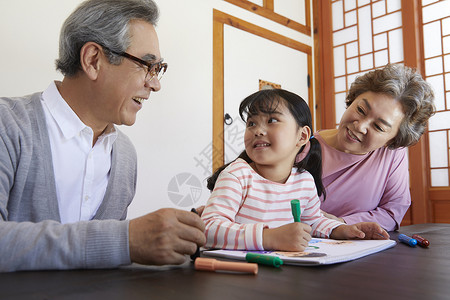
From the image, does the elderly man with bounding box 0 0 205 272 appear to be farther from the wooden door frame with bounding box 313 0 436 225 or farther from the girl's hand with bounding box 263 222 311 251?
the wooden door frame with bounding box 313 0 436 225

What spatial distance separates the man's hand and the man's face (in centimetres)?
71

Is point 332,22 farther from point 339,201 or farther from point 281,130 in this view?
point 281,130

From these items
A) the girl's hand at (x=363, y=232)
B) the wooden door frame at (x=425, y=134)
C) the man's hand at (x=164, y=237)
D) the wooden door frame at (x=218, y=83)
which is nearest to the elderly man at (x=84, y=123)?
the man's hand at (x=164, y=237)

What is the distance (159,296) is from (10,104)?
0.92 metres

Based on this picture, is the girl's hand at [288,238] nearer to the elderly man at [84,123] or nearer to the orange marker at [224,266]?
the orange marker at [224,266]

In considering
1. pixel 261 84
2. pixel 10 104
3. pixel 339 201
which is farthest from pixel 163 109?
pixel 10 104

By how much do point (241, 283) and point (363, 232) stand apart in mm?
677

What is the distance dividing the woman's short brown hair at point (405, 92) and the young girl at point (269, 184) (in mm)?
635

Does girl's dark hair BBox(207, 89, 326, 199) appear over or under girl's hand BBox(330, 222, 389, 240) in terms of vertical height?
over

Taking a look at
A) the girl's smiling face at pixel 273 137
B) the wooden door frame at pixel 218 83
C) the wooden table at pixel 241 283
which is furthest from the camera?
the wooden door frame at pixel 218 83

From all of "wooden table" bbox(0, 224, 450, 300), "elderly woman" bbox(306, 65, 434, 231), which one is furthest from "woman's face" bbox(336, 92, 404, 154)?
"wooden table" bbox(0, 224, 450, 300)

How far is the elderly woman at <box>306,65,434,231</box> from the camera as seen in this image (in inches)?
70.0

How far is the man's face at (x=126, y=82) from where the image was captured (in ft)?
4.42

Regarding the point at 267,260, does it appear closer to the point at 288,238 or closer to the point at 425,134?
the point at 288,238
